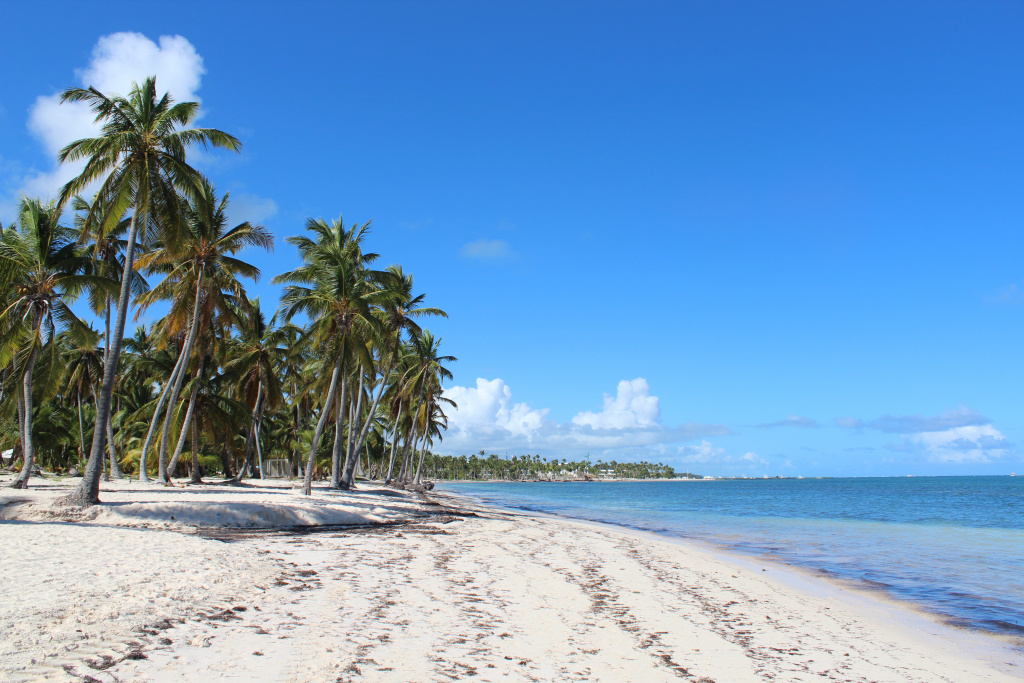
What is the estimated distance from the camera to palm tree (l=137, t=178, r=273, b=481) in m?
21.0

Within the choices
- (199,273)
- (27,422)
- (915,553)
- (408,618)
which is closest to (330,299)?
(199,273)

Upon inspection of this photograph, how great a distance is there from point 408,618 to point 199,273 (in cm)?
1812

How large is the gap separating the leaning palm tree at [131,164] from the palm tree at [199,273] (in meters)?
3.42

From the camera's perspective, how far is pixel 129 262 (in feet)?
49.5

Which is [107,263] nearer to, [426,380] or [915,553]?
[426,380]

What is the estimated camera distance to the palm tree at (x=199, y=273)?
21.0 metres

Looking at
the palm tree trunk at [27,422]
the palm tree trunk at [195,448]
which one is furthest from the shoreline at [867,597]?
the palm tree trunk at [27,422]

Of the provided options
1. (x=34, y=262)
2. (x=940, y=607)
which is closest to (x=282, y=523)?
(x=34, y=262)

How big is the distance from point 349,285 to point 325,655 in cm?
1896

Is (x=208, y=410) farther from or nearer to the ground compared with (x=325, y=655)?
farther from the ground

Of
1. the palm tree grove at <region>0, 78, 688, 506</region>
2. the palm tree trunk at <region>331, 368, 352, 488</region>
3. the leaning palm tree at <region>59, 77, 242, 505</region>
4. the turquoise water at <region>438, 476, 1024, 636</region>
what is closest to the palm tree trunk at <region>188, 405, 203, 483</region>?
the palm tree grove at <region>0, 78, 688, 506</region>

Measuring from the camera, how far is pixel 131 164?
610 inches

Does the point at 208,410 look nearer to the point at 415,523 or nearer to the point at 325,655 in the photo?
the point at 415,523

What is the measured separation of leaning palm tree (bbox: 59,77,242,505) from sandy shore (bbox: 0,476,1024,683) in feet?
15.4
